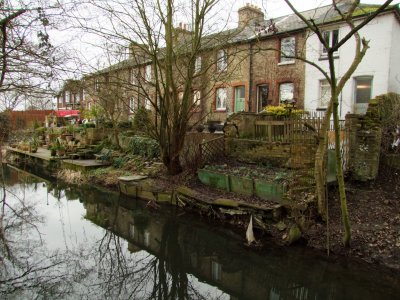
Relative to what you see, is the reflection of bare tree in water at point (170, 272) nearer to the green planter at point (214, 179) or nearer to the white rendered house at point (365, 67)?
the green planter at point (214, 179)

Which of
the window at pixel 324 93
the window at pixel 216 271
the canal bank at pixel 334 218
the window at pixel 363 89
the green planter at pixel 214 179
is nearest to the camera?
the window at pixel 216 271

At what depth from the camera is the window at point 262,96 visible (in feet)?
61.2

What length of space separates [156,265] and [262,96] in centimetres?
1405

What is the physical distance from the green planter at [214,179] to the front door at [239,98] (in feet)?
33.2

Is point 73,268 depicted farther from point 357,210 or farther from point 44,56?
point 357,210

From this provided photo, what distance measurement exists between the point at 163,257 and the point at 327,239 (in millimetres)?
3505

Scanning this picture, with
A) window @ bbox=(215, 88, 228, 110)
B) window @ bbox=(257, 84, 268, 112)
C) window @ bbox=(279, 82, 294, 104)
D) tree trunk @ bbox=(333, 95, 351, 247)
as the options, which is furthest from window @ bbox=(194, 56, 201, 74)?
window @ bbox=(215, 88, 228, 110)

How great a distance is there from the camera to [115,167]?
14.8 metres

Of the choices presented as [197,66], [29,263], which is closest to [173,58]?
[197,66]

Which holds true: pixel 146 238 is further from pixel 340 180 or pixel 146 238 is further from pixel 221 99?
pixel 221 99

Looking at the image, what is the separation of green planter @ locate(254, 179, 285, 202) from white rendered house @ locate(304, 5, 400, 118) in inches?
321

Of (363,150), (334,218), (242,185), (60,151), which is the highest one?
(363,150)

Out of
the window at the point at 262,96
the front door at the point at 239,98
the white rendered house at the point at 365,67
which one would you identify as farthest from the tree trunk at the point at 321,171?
the front door at the point at 239,98

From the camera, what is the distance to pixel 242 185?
9055mm
